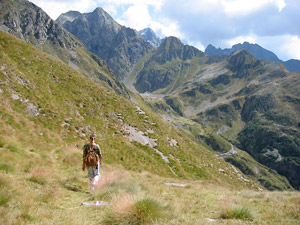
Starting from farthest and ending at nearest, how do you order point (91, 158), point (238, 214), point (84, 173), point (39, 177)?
point (84, 173), point (91, 158), point (39, 177), point (238, 214)

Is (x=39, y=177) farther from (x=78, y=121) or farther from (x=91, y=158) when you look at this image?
(x=78, y=121)

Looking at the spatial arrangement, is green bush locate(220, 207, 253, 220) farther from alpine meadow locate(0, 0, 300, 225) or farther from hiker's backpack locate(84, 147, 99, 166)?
hiker's backpack locate(84, 147, 99, 166)

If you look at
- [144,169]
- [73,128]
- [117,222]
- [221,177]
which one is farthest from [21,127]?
[221,177]

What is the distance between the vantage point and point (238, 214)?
304 inches

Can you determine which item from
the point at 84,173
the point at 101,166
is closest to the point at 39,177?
the point at 84,173

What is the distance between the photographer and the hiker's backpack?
38.0 ft

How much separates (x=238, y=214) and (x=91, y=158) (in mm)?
7644

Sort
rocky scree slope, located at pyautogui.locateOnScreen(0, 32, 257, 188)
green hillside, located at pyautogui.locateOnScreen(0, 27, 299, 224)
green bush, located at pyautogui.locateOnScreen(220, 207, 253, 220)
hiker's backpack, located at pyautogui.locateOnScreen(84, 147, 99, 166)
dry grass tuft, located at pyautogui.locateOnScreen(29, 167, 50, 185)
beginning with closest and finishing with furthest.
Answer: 1. green hillside, located at pyautogui.locateOnScreen(0, 27, 299, 224)
2. green bush, located at pyautogui.locateOnScreen(220, 207, 253, 220)
3. dry grass tuft, located at pyautogui.locateOnScreen(29, 167, 50, 185)
4. hiker's backpack, located at pyautogui.locateOnScreen(84, 147, 99, 166)
5. rocky scree slope, located at pyautogui.locateOnScreen(0, 32, 257, 188)

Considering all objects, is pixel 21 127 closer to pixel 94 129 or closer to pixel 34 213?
pixel 94 129

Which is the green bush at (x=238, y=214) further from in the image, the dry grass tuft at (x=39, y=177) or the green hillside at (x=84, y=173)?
the dry grass tuft at (x=39, y=177)

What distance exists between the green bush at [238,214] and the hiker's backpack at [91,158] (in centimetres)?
690

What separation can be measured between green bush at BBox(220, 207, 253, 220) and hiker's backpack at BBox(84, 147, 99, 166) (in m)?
6.90

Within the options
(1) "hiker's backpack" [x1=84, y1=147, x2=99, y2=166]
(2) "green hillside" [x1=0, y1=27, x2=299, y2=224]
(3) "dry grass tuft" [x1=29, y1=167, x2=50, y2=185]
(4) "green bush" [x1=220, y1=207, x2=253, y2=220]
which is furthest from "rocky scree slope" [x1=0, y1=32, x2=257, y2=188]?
(4) "green bush" [x1=220, y1=207, x2=253, y2=220]

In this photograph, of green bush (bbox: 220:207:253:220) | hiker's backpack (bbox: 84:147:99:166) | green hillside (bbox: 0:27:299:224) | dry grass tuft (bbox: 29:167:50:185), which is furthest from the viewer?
hiker's backpack (bbox: 84:147:99:166)
